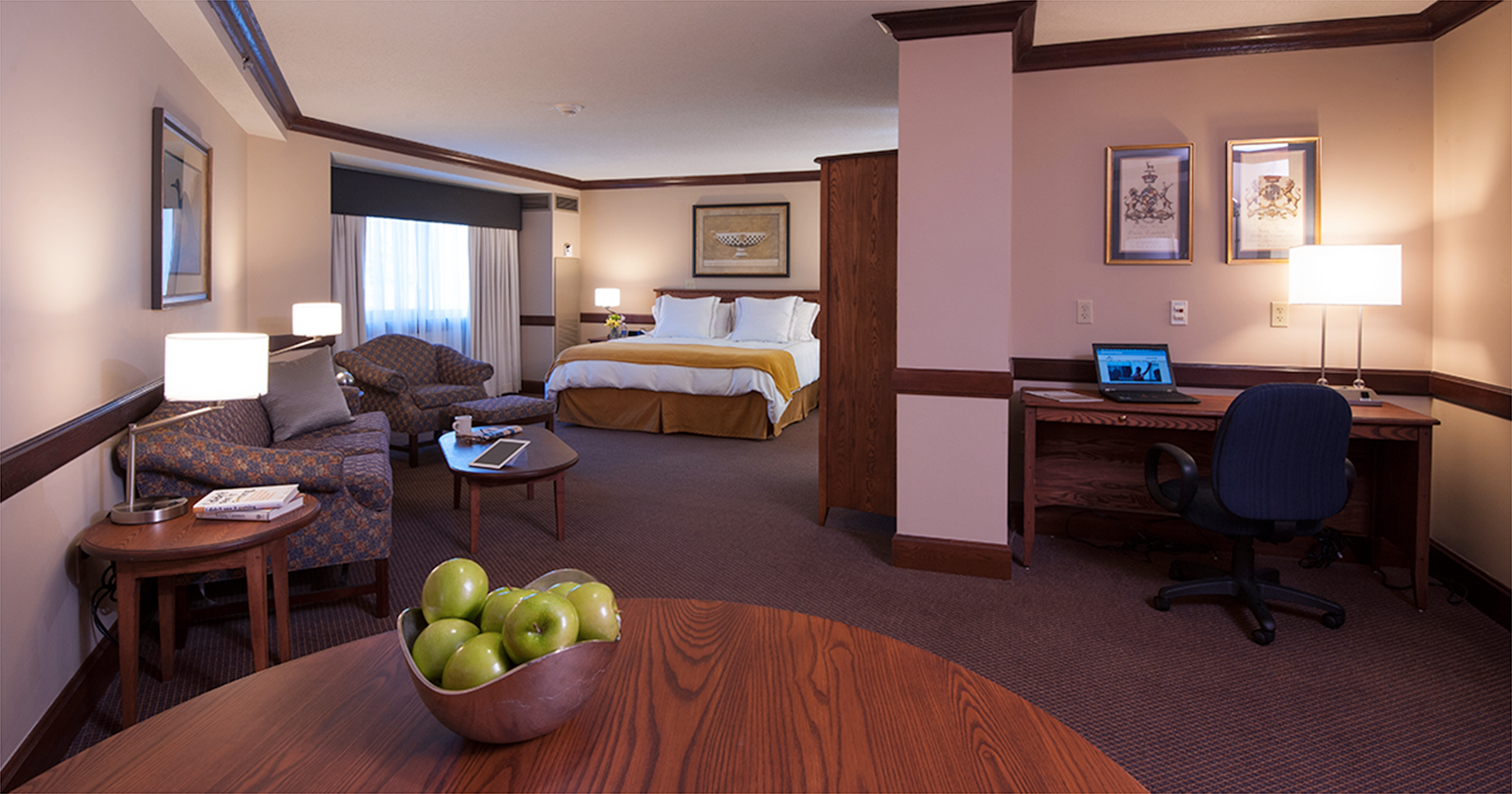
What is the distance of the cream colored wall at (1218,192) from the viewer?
10.9ft

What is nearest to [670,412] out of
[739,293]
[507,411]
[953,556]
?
[507,411]

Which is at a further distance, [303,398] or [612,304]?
[612,304]

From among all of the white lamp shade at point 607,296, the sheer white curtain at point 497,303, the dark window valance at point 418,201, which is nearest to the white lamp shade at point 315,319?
the dark window valance at point 418,201

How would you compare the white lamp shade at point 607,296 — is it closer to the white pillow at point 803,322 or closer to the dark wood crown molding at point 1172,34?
the white pillow at point 803,322

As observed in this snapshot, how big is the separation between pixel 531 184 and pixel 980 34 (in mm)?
5743

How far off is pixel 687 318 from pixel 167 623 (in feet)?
19.4

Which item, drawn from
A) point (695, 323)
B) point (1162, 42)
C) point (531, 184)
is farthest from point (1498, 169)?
point (531, 184)

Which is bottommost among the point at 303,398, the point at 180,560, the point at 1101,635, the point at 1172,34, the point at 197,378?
the point at 1101,635

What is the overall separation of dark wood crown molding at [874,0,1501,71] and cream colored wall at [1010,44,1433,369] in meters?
0.04

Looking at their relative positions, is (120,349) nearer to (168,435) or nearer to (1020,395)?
(168,435)

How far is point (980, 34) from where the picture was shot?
10.5 ft

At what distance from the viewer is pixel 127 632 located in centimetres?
208

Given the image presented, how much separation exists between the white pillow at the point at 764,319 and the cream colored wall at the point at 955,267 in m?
4.13

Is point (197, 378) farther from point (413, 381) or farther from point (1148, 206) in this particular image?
point (413, 381)
